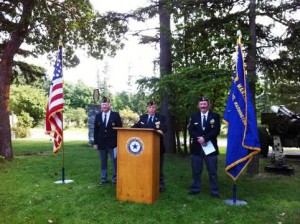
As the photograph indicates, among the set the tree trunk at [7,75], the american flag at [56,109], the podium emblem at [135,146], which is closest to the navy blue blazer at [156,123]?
the podium emblem at [135,146]

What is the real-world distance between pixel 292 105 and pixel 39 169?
15.7 meters

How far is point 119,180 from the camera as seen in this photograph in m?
6.54

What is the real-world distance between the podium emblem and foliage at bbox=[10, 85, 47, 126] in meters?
23.7

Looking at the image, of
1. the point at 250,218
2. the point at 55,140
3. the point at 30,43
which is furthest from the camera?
the point at 30,43

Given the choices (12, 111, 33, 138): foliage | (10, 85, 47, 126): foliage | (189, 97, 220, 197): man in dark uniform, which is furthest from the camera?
(10, 85, 47, 126): foliage

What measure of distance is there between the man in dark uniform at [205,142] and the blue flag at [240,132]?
33 centimetres

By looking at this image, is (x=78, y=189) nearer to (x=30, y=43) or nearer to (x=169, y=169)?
(x=169, y=169)

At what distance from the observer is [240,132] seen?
664 centimetres

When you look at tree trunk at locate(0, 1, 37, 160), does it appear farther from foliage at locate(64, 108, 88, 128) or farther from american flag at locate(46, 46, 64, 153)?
foliage at locate(64, 108, 88, 128)

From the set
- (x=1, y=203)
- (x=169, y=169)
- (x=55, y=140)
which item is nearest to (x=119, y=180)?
(x=1, y=203)

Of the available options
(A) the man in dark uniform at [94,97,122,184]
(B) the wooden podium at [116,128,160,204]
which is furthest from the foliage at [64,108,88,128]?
(B) the wooden podium at [116,128,160,204]

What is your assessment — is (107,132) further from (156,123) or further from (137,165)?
(137,165)

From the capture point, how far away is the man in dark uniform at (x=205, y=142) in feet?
22.7

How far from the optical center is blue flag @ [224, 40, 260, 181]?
21.6ft
